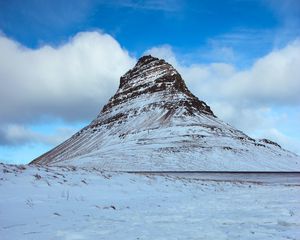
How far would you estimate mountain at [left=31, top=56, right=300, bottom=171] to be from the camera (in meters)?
74.9

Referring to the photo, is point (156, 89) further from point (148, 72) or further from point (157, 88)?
point (148, 72)

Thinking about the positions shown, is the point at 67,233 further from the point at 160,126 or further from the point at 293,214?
the point at 160,126

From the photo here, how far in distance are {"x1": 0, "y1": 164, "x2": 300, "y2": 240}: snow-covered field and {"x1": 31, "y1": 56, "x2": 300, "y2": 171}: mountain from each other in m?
53.3

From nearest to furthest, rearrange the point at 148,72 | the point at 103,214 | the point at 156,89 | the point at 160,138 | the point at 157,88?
1. the point at 103,214
2. the point at 160,138
3. the point at 156,89
4. the point at 157,88
5. the point at 148,72

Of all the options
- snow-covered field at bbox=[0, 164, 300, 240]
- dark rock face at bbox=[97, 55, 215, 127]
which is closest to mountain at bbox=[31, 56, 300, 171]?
dark rock face at bbox=[97, 55, 215, 127]

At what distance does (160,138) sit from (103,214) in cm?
9103

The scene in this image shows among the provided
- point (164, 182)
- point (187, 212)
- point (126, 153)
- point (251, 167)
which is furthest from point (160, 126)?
point (187, 212)

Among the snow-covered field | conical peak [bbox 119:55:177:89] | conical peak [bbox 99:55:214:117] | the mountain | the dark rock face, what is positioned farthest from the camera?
conical peak [bbox 119:55:177:89]

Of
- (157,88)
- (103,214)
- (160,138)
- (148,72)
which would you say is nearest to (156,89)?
(157,88)

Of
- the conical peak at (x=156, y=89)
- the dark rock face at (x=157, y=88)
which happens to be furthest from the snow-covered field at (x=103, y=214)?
the conical peak at (x=156, y=89)

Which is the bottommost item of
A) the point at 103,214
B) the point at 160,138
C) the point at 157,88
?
the point at 103,214

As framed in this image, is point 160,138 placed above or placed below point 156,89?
below

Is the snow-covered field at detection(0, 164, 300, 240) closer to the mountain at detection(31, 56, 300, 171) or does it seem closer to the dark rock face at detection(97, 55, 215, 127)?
the mountain at detection(31, 56, 300, 171)

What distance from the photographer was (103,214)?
997 centimetres
